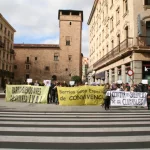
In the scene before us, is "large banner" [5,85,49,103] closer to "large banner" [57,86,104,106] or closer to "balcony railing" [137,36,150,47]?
"large banner" [57,86,104,106]

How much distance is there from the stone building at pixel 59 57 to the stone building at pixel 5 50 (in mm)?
9456

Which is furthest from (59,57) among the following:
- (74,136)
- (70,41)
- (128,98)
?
(74,136)

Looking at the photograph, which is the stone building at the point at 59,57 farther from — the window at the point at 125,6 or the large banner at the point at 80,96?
the large banner at the point at 80,96

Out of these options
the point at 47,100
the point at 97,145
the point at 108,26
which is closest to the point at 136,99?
the point at 47,100

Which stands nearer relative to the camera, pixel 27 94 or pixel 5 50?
pixel 27 94

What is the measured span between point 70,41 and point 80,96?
69.1 m

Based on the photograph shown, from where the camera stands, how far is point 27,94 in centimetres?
2006

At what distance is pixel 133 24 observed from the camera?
2400cm

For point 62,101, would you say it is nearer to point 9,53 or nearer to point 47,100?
point 47,100

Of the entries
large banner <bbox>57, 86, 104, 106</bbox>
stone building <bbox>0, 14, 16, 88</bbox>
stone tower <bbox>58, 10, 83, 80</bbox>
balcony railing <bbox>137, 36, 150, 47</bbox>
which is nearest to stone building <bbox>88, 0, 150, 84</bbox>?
balcony railing <bbox>137, 36, 150, 47</bbox>

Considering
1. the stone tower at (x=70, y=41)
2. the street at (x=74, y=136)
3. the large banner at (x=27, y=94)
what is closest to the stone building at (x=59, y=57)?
the stone tower at (x=70, y=41)

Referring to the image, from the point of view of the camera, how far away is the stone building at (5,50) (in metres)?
67.1

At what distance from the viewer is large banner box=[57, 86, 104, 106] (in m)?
18.5

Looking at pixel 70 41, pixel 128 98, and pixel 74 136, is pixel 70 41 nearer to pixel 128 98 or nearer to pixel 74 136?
pixel 128 98
